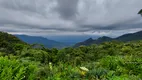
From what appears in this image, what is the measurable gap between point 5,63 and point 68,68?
2435 millimetres

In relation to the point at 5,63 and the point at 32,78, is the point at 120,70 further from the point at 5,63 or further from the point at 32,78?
the point at 5,63

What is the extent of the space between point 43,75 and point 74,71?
0.93m

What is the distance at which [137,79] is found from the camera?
20.6 ft

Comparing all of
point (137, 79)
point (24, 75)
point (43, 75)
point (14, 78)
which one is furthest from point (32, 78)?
point (137, 79)

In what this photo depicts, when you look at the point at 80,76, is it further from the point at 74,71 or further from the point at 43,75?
the point at 43,75

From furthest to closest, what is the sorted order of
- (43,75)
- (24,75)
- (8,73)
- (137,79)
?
(43,75) < (137,79) < (24,75) < (8,73)

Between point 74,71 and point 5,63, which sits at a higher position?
point 5,63

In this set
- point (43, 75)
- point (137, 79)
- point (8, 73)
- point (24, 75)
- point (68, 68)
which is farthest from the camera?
point (68, 68)

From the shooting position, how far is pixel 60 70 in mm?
7469

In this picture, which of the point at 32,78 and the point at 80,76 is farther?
the point at 80,76

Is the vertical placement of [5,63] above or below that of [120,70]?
above

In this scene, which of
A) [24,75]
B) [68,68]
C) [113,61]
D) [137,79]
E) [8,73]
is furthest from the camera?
[113,61]

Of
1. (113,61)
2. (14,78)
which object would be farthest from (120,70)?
(14,78)

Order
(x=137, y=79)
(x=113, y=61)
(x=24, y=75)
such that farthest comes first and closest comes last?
(x=113, y=61) → (x=137, y=79) → (x=24, y=75)
